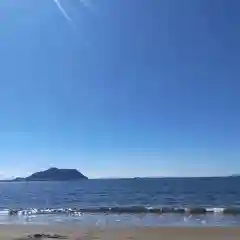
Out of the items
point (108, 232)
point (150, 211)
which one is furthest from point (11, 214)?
point (108, 232)

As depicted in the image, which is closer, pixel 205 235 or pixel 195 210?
pixel 205 235

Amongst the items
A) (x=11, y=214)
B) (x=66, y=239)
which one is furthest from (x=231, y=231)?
(x=11, y=214)

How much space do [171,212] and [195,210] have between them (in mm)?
2009

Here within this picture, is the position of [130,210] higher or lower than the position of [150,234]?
higher

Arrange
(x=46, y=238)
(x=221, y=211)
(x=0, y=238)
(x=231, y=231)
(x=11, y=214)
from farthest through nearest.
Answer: (x=11, y=214), (x=221, y=211), (x=231, y=231), (x=0, y=238), (x=46, y=238)

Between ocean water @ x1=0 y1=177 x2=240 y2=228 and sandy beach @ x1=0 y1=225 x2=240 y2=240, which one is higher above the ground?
ocean water @ x1=0 y1=177 x2=240 y2=228

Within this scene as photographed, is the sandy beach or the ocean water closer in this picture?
the sandy beach

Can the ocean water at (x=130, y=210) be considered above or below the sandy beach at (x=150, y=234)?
above

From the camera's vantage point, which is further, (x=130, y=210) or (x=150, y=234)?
(x=130, y=210)

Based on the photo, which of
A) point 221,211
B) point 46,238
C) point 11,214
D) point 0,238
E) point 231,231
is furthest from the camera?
point 11,214

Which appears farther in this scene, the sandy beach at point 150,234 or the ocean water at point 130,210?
the ocean water at point 130,210

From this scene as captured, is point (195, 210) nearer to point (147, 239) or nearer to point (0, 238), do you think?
point (147, 239)

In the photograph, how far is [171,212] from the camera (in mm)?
34656

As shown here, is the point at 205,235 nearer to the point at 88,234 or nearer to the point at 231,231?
the point at 231,231
